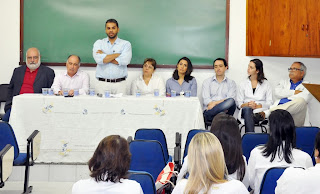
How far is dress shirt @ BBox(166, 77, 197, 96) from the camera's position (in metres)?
6.76

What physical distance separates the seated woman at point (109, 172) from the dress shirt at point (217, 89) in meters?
4.39

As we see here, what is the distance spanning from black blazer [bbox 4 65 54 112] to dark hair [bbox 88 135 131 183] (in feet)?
14.0

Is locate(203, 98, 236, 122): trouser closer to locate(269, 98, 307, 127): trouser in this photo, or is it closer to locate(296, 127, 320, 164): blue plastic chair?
locate(269, 98, 307, 127): trouser

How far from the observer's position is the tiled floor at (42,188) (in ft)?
16.4

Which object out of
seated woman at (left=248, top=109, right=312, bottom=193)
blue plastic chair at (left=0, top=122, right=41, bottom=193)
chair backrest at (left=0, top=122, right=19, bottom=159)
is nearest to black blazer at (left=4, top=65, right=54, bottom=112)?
blue plastic chair at (left=0, top=122, right=41, bottom=193)

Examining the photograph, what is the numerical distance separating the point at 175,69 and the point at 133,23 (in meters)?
0.92

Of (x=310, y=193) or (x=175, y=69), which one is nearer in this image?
(x=310, y=193)

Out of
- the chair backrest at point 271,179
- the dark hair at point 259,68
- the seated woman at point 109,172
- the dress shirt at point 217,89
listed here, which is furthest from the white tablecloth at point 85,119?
the seated woman at point 109,172

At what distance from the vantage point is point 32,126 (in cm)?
566

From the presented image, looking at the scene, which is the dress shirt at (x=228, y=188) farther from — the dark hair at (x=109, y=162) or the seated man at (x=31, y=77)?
the seated man at (x=31, y=77)

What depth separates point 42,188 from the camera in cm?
514

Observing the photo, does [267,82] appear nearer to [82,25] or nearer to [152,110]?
[152,110]

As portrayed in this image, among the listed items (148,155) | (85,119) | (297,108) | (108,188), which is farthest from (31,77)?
(108,188)

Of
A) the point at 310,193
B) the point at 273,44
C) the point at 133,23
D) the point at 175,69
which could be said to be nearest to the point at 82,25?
the point at 133,23
